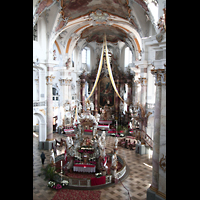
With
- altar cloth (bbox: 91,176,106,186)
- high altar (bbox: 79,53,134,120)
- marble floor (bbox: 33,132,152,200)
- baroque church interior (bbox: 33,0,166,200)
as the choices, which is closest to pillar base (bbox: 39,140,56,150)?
baroque church interior (bbox: 33,0,166,200)

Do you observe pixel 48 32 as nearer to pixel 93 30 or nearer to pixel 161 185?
pixel 93 30

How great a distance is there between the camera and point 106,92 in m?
28.1

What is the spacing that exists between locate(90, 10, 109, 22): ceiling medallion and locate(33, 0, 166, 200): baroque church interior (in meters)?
0.10

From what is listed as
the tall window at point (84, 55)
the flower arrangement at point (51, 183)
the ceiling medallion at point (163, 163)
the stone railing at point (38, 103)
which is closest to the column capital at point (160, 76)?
the ceiling medallion at point (163, 163)

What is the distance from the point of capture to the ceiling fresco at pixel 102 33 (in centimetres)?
2221

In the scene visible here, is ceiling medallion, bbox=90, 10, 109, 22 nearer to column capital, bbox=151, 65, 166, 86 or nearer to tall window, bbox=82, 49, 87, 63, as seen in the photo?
tall window, bbox=82, 49, 87, 63

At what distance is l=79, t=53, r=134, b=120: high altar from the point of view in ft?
88.5

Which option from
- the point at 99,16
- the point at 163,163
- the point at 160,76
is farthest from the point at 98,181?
the point at 99,16

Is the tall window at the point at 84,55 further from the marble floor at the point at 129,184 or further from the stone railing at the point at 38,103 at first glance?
the marble floor at the point at 129,184

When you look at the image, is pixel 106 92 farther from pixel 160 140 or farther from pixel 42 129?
pixel 160 140
